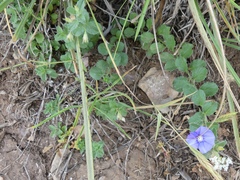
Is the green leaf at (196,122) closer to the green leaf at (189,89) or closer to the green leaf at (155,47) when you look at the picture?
the green leaf at (189,89)

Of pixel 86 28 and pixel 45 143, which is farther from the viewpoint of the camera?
pixel 45 143

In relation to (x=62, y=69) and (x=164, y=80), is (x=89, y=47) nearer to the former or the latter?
(x=62, y=69)

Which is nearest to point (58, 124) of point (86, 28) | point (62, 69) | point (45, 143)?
point (45, 143)

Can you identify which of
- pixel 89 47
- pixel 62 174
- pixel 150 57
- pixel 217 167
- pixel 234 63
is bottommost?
pixel 217 167

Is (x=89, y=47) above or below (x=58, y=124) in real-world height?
above

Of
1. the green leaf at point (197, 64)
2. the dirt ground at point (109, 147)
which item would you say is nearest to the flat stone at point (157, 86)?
the dirt ground at point (109, 147)
